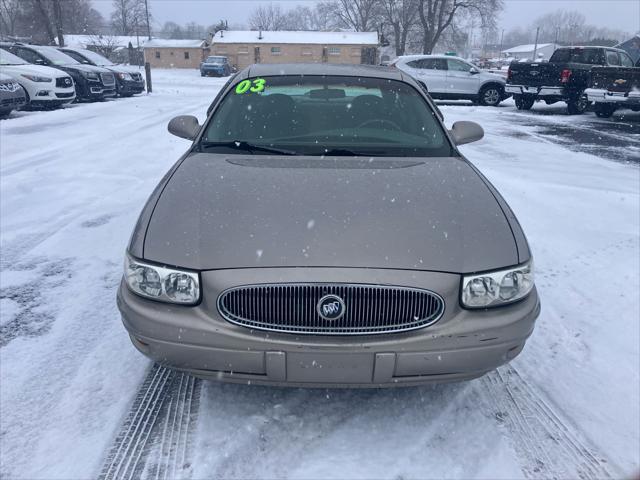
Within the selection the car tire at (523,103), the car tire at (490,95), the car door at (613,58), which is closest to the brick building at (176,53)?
the car tire at (490,95)

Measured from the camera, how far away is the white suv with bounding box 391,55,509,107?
18.9m

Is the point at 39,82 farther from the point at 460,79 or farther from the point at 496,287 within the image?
the point at 496,287

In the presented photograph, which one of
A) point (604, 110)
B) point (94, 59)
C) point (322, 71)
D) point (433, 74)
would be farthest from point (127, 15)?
point (322, 71)

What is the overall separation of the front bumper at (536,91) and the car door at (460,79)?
1.47m

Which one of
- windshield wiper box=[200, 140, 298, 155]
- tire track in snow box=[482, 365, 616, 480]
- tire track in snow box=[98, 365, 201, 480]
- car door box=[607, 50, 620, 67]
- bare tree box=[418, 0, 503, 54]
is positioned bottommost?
tire track in snow box=[482, 365, 616, 480]

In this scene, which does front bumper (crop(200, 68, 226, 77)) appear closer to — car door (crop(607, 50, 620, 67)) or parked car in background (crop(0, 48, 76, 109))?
parked car in background (crop(0, 48, 76, 109))

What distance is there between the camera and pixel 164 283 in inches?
86.5

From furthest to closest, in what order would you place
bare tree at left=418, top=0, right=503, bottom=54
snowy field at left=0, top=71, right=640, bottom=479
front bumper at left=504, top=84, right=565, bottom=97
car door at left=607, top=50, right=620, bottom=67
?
bare tree at left=418, top=0, right=503, bottom=54, car door at left=607, top=50, right=620, bottom=67, front bumper at left=504, top=84, right=565, bottom=97, snowy field at left=0, top=71, right=640, bottom=479

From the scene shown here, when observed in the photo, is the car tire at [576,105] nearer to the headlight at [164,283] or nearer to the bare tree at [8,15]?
the headlight at [164,283]

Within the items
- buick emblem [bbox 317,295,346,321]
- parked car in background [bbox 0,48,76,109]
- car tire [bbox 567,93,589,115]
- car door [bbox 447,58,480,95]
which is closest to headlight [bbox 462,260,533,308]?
buick emblem [bbox 317,295,346,321]

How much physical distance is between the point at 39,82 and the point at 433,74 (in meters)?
12.8

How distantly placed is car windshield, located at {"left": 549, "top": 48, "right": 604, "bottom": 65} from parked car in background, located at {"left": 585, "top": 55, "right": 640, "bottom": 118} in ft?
12.1

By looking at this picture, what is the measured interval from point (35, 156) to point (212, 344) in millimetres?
7457

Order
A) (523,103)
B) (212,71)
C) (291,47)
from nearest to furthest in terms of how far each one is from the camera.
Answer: (523,103) → (212,71) → (291,47)
